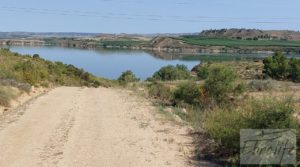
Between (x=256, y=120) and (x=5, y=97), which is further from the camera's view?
(x=5, y=97)

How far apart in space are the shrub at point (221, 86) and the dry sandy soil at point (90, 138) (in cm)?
280

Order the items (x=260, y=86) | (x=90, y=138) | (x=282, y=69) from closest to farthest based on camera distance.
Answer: (x=90, y=138) → (x=260, y=86) → (x=282, y=69)

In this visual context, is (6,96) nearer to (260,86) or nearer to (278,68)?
(260,86)

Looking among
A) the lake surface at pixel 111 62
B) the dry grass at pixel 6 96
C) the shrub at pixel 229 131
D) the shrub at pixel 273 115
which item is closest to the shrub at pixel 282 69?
the lake surface at pixel 111 62

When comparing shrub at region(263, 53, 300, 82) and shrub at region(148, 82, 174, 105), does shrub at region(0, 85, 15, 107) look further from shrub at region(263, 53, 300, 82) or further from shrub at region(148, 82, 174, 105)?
shrub at region(263, 53, 300, 82)

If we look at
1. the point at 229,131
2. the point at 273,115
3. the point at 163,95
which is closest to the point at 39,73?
the point at 163,95

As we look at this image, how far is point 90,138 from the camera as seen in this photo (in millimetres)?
13836

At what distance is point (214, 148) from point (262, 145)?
7.14 feet

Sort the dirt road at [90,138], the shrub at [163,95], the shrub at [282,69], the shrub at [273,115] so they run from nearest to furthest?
the shrub at [273,115], the dirt road at [90,138], the shrub at [163,95], the shrub at [282,69]

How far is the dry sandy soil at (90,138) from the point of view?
447 inches

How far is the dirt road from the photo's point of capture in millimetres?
11336

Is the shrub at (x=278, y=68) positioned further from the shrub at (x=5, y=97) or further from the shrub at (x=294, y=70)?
the shrub at (x=5, y=97)

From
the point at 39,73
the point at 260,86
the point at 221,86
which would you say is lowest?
the point at 260,86

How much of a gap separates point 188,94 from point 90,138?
33.6 ft
